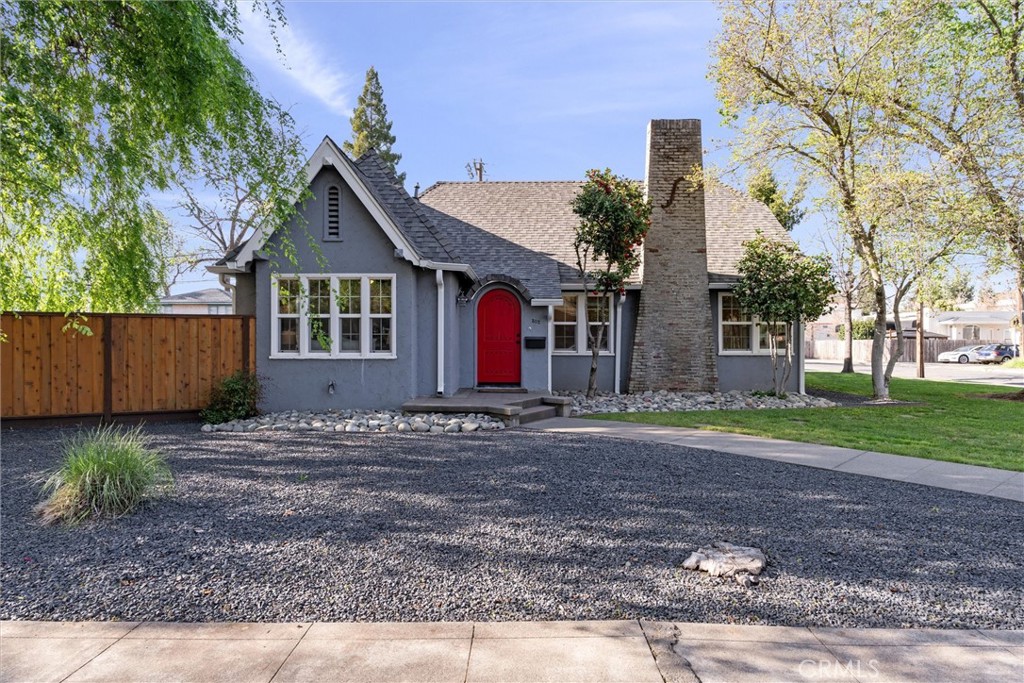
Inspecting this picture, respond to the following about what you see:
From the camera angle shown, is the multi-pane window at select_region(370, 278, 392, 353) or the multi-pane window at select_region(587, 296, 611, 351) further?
the multi-pane window at select_region(587, 296, 611, 351)

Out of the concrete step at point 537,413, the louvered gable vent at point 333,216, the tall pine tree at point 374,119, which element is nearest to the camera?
the concrete step at point 537,413

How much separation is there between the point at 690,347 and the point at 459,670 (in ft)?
44.8

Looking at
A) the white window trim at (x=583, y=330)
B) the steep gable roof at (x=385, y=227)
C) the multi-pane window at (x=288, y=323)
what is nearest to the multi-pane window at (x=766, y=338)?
the white window trim at (x=583, y=330)

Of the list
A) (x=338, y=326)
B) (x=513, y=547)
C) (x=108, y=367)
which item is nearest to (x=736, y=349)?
(x=338, y=326)

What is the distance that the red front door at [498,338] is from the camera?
1395 cm

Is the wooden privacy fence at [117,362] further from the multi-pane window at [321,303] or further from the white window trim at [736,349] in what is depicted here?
the white window trim at [736,349]

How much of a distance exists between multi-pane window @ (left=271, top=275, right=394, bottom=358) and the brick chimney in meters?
7.41

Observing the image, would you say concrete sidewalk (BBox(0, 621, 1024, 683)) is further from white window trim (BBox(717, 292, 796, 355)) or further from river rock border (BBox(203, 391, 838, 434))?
white window trim (BBox(717, 292, 796, 355))

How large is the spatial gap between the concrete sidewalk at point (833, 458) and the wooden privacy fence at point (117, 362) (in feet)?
20.8

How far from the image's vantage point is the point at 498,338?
1398 cm

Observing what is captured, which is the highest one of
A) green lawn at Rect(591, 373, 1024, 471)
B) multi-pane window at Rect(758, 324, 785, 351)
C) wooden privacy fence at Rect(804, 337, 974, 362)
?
multi-pane window at Rect(758, 324, 785, 351)

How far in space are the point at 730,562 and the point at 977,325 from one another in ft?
218

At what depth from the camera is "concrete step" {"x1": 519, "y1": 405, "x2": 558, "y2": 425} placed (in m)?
10.4

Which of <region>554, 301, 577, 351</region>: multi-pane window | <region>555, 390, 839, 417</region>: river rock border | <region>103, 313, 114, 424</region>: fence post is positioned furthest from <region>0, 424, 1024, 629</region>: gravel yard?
<region>554, 301, 577, 351</region>: multi-pane window
